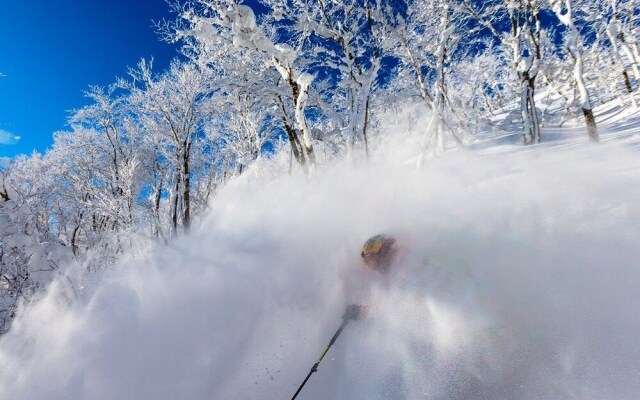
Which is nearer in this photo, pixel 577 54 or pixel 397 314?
pixel 397 314

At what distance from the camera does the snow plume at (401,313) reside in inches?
99.3

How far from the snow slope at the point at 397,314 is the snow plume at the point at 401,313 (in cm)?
1

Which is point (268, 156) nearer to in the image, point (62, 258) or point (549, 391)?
point (62, 258)

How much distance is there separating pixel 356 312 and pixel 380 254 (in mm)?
797

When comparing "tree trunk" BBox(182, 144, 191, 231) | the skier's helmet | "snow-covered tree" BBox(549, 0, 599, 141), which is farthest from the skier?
"tree trunk" BBox(182, 144, 191, 231)

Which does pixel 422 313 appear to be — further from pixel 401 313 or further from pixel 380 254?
pixel 380 254

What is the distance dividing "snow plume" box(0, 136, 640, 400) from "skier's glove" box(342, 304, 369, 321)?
0.27 feet

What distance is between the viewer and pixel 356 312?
343 centimetres

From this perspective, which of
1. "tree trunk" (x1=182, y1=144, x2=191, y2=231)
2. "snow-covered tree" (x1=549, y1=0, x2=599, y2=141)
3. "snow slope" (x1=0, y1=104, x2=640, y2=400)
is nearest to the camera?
"snow slope" (x1=0, y1=104, x2=640, y2=400)

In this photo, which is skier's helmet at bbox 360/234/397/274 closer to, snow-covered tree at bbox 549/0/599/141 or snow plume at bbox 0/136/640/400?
snow plume at bbox 0/136/640/400

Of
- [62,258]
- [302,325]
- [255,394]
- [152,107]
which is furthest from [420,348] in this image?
[152,107]

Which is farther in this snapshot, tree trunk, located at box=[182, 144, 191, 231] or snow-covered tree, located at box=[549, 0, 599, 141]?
tree trunk, located at box=[182, 144, 191, 231]

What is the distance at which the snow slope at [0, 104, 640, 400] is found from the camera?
2518 mm

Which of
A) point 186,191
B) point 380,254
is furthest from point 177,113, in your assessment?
point 380,254
